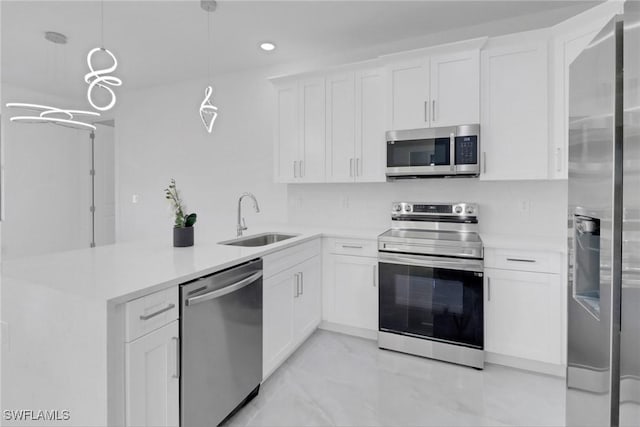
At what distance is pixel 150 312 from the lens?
1336mm

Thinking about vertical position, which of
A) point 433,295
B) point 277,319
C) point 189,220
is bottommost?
point 277,319

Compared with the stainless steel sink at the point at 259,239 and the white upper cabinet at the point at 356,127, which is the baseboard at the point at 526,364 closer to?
the white upper cabinet at the point at 356,127

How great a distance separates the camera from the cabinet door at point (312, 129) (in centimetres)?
329

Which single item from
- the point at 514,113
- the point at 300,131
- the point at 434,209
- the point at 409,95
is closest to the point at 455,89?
the point at 409,95

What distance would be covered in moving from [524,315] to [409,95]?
79.4 inches

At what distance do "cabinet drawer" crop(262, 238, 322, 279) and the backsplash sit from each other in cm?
71

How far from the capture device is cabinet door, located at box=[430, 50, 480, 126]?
2646 millimetres

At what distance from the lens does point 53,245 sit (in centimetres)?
529

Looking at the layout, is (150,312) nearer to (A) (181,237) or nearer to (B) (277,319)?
(A) (181,237)

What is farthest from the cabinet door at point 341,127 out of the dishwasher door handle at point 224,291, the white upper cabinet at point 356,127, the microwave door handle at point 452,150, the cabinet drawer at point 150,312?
the cabinet drawer at point 150,312

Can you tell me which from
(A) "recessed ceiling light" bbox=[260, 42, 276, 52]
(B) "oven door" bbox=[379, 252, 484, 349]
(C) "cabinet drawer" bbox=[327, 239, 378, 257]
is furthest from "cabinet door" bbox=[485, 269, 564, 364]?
(A) "recessed ceiling light" bbox=[260, 42, 276, 52]

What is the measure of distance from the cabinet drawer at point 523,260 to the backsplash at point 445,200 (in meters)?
0.55

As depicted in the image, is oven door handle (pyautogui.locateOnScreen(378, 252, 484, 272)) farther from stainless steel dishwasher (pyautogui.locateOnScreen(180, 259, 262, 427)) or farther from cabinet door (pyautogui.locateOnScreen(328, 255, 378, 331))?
stainless steel dishwasher (pyautogui.locateOnScreen(180, 259, 262, 427))

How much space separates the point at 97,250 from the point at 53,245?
445cm
